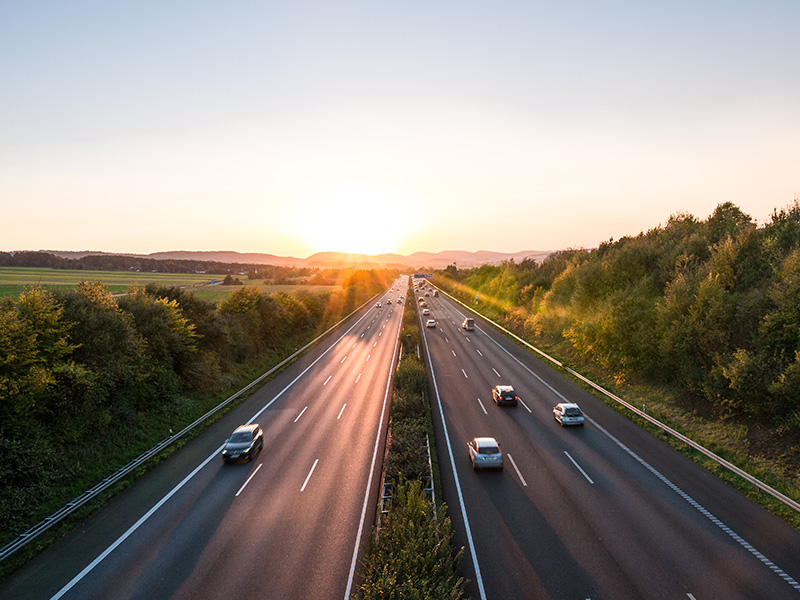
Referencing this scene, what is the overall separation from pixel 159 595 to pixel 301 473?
7.53 m

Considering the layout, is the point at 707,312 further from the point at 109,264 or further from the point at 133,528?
the point at 109,264

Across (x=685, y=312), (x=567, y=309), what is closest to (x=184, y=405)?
(x=685, y=312)

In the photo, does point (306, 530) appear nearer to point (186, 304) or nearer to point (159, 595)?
point (159, 595)

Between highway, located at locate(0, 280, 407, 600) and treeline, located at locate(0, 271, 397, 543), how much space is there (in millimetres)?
2496

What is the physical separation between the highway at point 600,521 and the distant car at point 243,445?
1061 centimetres

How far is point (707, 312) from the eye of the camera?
24.9 metres

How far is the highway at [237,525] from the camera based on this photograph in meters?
11.9

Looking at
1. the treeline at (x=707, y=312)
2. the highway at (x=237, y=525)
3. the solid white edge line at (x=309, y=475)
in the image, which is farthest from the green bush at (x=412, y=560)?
the treeline at (x=707, y=312)

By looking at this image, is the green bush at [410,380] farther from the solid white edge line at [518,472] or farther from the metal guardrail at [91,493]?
the metal guardrail at [91,493]

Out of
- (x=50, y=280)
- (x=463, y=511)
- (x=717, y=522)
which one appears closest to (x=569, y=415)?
(x=717, y=522)

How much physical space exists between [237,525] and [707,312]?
31.2 metres

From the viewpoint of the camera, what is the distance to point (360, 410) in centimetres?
2639

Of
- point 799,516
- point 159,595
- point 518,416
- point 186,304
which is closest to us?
point 159,595

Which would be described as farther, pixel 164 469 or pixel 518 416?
pixel 518 416
